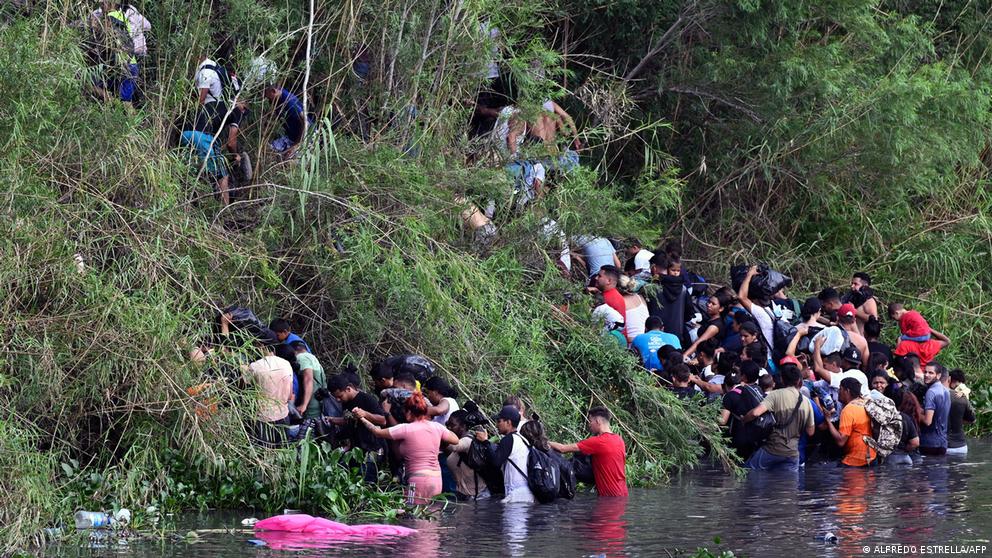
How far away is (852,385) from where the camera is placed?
1627 cm

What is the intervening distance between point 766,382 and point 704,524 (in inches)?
147

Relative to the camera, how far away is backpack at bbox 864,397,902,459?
16.3 metres

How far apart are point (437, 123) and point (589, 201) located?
6.12ft

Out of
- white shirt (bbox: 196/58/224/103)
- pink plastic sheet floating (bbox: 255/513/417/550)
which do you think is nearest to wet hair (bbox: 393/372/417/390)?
pink plastic sheet floating (bbox: 255/513/417/550)

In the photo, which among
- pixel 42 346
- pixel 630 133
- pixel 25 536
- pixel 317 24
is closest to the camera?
pixel 25 536

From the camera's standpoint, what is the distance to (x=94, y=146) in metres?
13.7

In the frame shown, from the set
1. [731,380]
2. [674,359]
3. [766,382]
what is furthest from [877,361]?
[674,359]

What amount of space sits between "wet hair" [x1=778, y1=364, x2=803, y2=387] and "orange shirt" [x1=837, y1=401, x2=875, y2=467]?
0.91 metres

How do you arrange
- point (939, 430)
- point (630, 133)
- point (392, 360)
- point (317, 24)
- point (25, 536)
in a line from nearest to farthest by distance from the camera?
point (25, 536)
point (392, 360)
point (317, 24)
point (939, 430)
point (630, 133)

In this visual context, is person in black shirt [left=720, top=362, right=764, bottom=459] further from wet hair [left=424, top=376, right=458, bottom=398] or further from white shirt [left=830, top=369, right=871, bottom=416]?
wet hair [left=424, top=376, right=458, bottom=398]

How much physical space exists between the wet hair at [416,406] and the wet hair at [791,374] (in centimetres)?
431

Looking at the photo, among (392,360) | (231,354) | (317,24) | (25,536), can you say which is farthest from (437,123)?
(25,536)

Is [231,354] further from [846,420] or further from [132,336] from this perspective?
[846,420]

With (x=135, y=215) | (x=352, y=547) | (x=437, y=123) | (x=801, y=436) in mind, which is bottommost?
(x=352, y=547)
